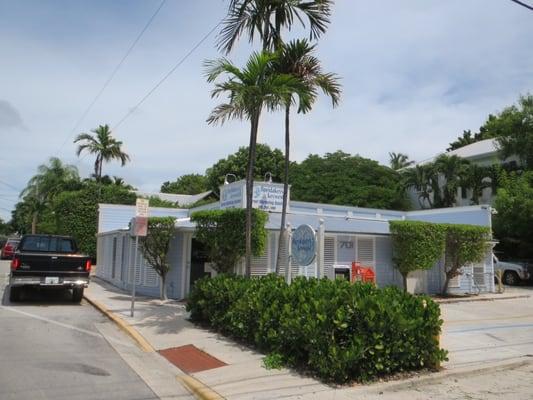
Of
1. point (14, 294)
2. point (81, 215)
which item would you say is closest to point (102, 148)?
point (81, 215)

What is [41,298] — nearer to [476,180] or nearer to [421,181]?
[476,180]

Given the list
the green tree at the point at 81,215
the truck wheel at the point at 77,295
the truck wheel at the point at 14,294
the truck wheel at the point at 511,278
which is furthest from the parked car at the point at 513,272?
the green tree at the point at 81,215

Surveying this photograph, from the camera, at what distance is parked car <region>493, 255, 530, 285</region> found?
25.9m

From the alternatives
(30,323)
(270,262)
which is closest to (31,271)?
(30,323)

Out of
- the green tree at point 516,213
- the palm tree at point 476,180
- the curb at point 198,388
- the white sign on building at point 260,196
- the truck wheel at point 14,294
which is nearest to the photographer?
the curb at point 198,388

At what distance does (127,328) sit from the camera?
36.4 feet

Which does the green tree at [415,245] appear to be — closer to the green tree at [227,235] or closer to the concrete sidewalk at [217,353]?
the green tree at [227,235]

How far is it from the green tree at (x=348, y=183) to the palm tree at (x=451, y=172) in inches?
142

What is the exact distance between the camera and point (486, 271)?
68.8 feet

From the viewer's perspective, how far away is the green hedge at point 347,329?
712 centimetres

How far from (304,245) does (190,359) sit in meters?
2.89

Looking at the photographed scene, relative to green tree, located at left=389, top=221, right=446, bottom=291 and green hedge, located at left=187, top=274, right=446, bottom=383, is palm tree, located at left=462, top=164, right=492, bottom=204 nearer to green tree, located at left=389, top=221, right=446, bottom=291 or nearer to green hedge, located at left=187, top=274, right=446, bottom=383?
green tree, located at left=389, top=221, right=446, bottom=291

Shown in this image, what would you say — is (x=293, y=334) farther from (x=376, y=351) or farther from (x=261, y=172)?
(x=261, y=172)

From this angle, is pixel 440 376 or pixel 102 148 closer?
pixel 440 376
